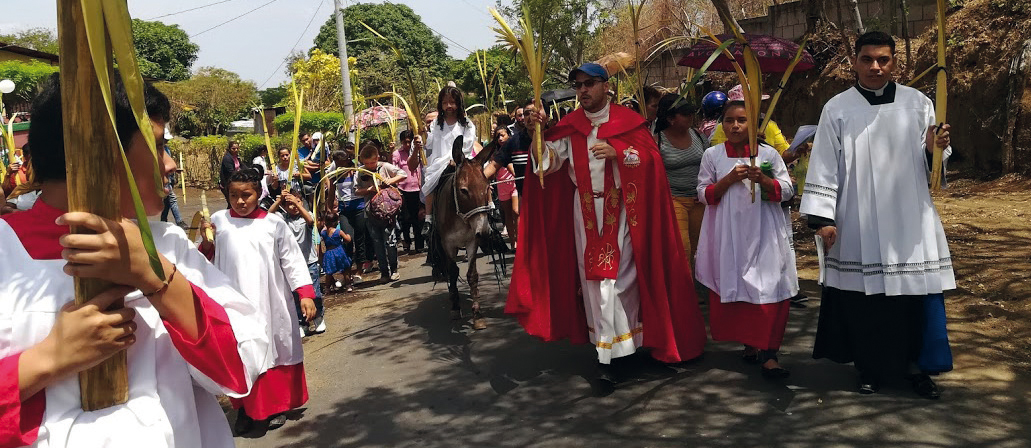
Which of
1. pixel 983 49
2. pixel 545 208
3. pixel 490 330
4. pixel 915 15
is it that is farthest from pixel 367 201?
pixel 915 15

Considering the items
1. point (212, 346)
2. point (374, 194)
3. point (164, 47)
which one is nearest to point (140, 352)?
point (212, 346)

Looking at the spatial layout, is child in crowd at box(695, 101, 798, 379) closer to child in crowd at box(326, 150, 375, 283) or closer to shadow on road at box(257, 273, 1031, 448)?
shadow on road at box(257, 273, 1031, 448)

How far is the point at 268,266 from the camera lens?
500 centimetres

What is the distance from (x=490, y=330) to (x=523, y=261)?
159 cm

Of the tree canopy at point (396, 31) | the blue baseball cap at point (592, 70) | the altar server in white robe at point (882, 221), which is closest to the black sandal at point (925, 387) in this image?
the altar server in white robe at point (882, 221)

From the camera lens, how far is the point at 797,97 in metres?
15.1

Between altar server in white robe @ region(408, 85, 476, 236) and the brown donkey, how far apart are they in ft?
1.25

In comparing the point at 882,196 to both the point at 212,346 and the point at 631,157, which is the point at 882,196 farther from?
the point at 212,346

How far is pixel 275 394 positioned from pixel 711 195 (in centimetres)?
314

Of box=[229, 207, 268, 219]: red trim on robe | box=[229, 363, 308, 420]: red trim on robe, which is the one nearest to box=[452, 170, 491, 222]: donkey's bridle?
box=[229, 207, 268, 219]: red trim on robe

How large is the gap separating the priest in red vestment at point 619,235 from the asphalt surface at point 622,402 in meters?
0.35

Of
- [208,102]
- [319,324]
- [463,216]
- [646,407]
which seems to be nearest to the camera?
[646,407]

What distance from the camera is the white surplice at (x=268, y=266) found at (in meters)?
4.89

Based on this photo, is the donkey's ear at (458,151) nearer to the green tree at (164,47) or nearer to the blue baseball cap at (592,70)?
the blue baseball cap at (592,70)
